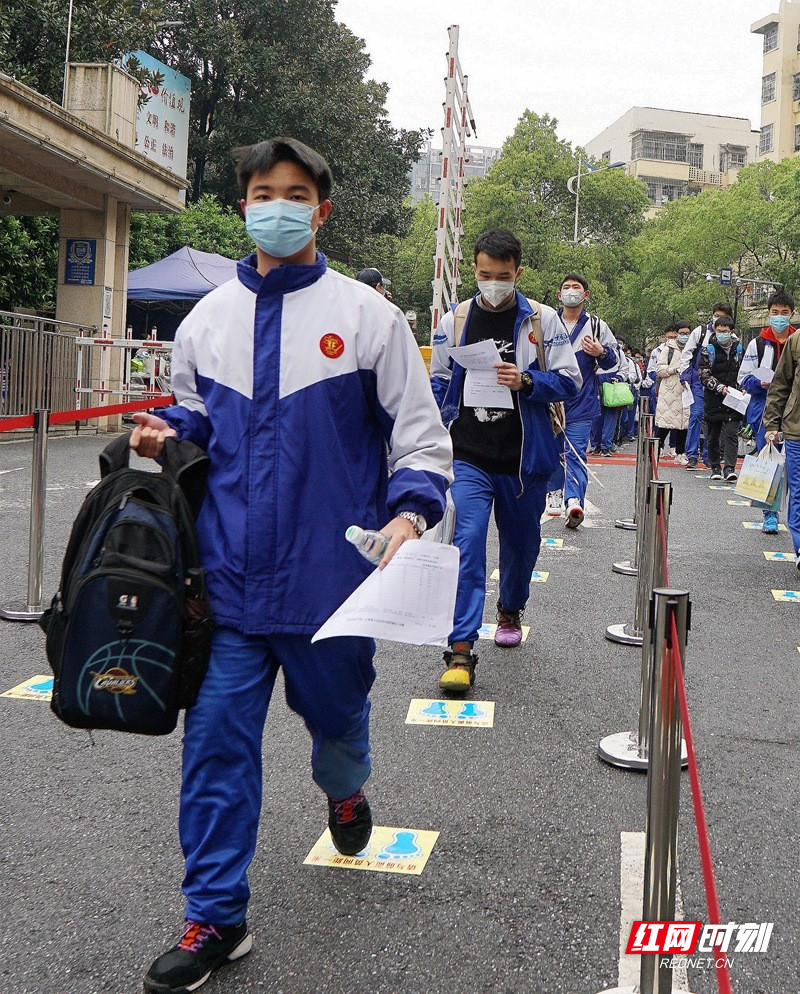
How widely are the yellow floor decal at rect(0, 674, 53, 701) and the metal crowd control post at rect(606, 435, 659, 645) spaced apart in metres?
2.55

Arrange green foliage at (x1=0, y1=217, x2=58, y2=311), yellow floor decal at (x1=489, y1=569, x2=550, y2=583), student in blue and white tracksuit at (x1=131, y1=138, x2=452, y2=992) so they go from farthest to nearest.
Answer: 1. green foliage at (x1=0, y1=217, x2=58, y2=311)
2. yellow floor decal at (x1=489, y1=569, x2=550, y2=583)
3. student in blue and white tracksuit at (x1=131, y1=138, x2=452, y2=992)

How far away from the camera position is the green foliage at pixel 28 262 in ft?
69.9

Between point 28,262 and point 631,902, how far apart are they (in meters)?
20.8

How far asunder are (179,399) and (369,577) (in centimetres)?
72

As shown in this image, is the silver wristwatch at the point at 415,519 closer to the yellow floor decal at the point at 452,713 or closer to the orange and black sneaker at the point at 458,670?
the yellow floor decal at the point at 452,713

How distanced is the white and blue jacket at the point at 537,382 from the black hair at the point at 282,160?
2.52 meters

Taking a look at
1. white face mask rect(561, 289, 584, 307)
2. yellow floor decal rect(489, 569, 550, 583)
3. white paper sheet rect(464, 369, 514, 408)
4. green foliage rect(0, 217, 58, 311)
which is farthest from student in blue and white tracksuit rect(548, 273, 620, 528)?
green foliage rect(0, 217, 58, 311)

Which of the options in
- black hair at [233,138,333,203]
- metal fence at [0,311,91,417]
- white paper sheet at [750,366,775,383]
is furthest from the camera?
metal fence at [0,311,91,417]

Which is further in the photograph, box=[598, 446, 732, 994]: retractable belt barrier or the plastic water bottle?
the plastic water bottle

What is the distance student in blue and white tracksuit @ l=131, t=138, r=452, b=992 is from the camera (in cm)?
284

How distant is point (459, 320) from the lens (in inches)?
230

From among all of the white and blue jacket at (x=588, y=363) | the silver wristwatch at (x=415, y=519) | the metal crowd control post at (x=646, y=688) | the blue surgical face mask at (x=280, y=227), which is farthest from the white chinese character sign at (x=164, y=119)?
the silver wristwatch at (x=415, y=519)

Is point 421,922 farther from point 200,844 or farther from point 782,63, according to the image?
point 782,63

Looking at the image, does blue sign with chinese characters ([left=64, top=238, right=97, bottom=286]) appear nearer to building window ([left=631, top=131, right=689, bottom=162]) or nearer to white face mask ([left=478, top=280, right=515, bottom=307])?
white face mask ([left=478, top=280, right=515, bottom=307])
